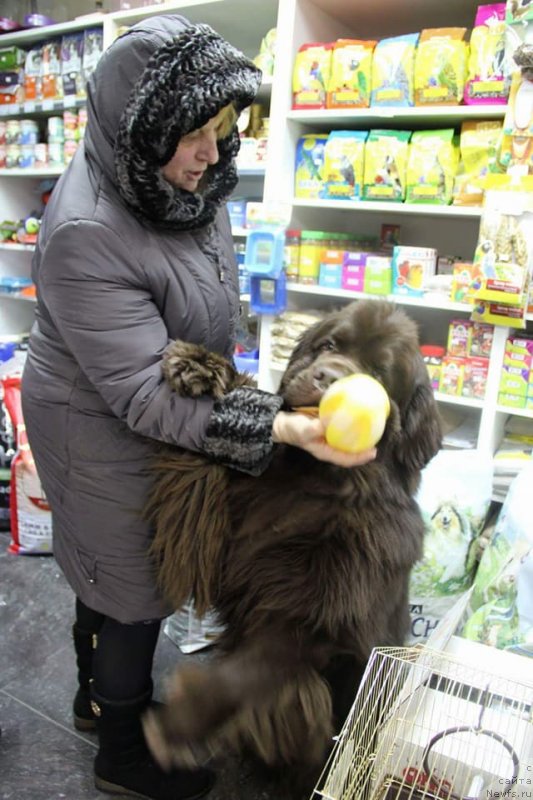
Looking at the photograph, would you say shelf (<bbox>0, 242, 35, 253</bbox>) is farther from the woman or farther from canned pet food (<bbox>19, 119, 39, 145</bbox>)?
the woman

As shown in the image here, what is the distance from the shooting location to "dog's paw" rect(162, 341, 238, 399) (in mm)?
954

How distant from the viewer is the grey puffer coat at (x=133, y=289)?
0.92 meters

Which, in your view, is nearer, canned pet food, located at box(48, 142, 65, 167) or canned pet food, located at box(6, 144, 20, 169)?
canned pet food, located at box(48, 142, 65, 167)

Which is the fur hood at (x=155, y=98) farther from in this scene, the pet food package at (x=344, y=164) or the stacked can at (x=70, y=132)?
the stacked can at (x=70, y=132)

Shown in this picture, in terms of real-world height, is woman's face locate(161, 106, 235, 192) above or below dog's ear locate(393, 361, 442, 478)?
above

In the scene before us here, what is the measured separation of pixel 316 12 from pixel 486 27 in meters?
0.71

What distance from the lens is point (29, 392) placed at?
1151 mm

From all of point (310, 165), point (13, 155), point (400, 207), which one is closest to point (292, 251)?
point (310, 165)

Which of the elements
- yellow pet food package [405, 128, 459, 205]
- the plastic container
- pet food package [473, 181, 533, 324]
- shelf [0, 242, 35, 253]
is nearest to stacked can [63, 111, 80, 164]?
shelf [0, 242, 35, 253]

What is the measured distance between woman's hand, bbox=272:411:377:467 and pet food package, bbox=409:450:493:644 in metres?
0.96

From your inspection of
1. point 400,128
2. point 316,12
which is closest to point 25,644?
point 400,128

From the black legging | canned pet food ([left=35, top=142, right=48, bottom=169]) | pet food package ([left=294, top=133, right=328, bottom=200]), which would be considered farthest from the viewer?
canned pet food ([left=35, top=142, right=48, bottom=169])

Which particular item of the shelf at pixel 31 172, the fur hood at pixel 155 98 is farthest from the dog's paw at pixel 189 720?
the shelf at pixel 31 172

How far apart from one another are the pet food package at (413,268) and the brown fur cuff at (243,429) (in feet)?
4.15
